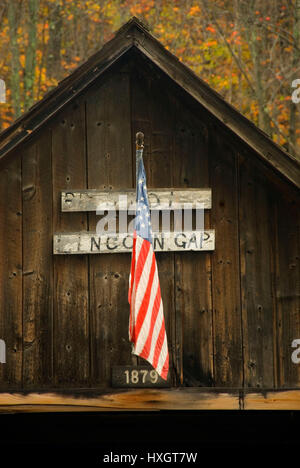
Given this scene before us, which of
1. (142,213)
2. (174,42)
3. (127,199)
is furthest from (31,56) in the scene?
(142,213)

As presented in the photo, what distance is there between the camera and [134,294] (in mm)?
7344

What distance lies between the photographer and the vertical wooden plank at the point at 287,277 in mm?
8000

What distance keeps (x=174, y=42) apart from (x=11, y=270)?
14.9m

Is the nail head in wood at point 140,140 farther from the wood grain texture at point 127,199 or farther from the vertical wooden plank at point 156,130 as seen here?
the wood grain texture at point 127,199

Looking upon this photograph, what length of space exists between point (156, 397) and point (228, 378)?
737 millimetres

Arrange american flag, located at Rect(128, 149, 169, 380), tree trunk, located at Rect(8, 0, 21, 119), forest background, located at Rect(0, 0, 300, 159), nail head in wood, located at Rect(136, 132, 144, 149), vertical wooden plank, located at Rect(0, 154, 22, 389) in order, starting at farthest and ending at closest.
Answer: forest background, located at Rect(0, 0, 300, 159), tree trunk, located at Rect(8, 0, 21, 119), vertical wooden plank, located at Rect(0, 154, 22, 389), nail head in wood, located at Rect(136, 132, 144, 149), american flag, located at Rect(128, 149, 169, 380)

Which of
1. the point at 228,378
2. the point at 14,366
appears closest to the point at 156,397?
the point at 228,378

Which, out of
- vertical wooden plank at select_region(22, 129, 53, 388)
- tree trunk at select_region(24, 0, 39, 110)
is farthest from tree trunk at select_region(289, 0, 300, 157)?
vertical wooden plank at select_region(22, 129, 53, 388)

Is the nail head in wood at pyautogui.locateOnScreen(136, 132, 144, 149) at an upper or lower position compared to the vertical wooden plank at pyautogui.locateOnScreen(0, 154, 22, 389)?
upper

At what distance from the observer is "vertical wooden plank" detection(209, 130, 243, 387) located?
→ 26.2ft

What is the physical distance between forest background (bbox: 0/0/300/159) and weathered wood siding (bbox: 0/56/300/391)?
32.6ft

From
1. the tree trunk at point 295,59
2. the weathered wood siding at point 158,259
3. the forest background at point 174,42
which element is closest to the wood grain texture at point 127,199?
the weathered wood siding at point 158,259

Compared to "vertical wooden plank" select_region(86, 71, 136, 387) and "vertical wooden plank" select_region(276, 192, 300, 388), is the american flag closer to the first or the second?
"vertical wooden plank" select_region(86, 71, 136, 387)
